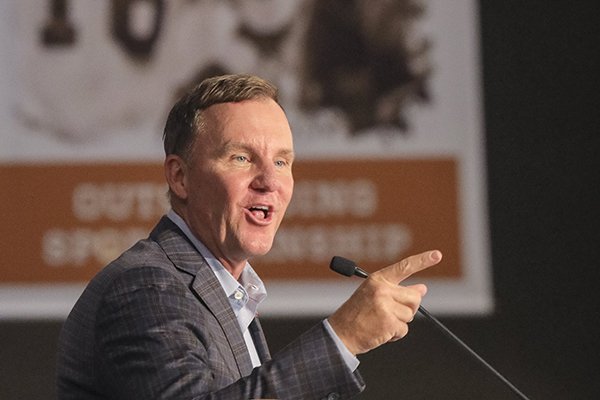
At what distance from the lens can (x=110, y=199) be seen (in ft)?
12.3

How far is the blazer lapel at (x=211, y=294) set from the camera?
1.66 metres

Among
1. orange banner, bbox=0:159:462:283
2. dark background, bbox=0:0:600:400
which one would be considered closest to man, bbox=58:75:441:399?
orange banner, bbox=0:159:462:283

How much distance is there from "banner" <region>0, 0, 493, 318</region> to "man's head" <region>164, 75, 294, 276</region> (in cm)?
190

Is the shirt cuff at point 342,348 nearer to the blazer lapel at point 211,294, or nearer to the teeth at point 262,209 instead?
the blazer lapel at point 211,294

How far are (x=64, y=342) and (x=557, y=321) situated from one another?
2575mm

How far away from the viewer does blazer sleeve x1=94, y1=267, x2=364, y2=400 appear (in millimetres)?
1470

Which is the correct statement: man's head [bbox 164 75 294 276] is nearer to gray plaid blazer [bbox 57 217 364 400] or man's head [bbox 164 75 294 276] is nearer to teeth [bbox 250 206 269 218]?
teeth [bbox 250 206 269 218]

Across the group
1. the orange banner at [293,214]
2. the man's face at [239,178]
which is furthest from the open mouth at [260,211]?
the orange banner at [293,214]

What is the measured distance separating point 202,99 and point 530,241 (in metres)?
2.32

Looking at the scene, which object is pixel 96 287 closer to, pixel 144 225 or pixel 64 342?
Result: pixel 64 342

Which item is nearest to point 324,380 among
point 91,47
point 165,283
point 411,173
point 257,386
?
point 257,386

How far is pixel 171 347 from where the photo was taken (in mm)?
1495

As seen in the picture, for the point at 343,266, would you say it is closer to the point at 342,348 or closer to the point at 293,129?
the point at 342,348

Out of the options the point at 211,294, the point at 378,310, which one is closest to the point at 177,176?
the point at 211,294
